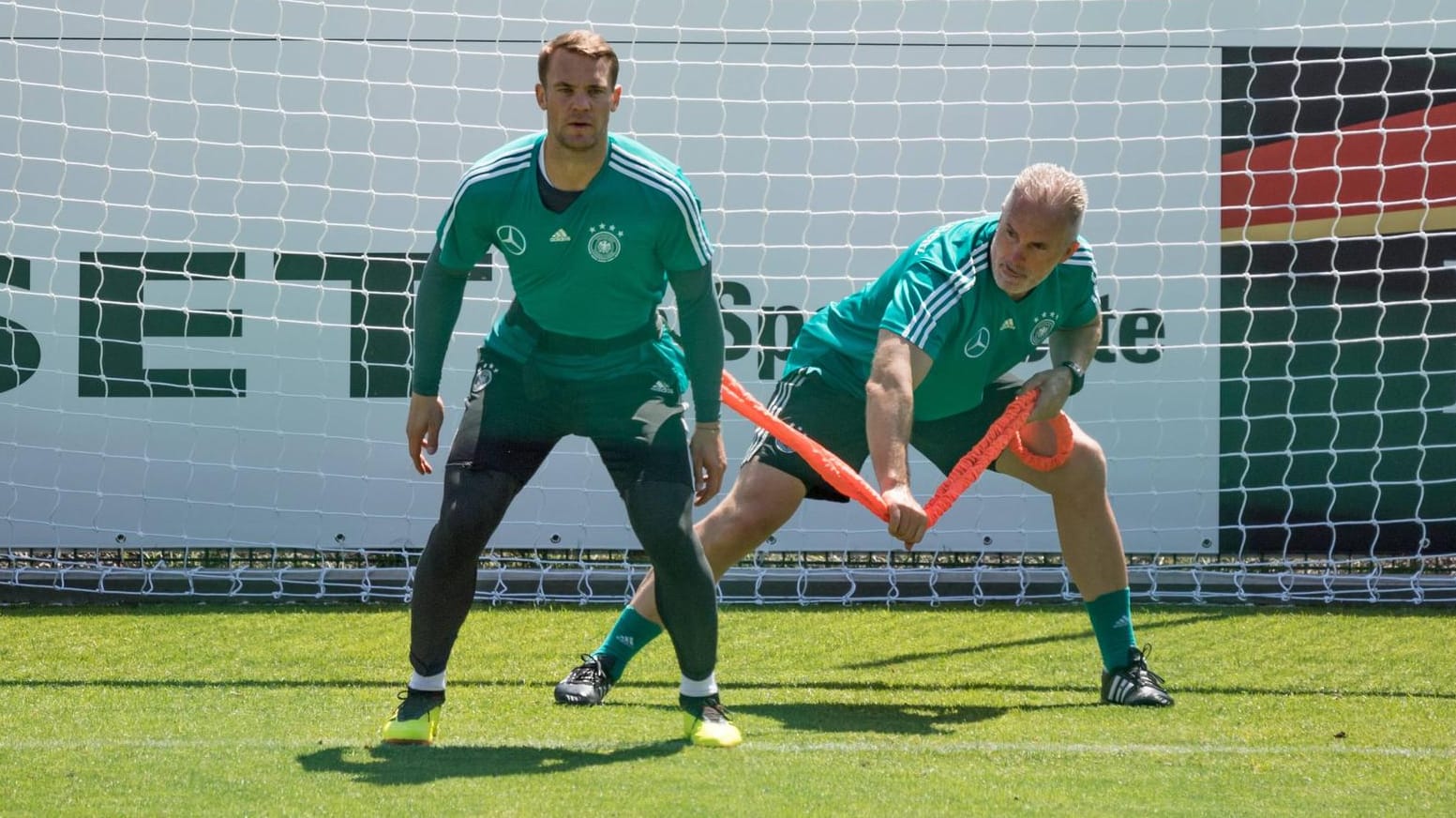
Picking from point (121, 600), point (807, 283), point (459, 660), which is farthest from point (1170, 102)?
point (121, 600)

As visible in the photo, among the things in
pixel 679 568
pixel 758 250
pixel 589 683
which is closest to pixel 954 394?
pixel 679 568

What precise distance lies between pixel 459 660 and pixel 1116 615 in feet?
7.32

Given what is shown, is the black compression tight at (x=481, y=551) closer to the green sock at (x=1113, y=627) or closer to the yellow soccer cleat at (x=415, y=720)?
the yellow soccer cleat at (x=415, y=720)

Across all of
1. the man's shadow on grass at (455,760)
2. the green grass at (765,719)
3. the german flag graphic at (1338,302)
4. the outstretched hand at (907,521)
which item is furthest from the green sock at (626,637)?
the german flag graphic at (1338,302)

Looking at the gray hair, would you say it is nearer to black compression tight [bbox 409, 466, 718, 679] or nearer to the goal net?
black compression tight [bbox 409, 466, 718, 679]

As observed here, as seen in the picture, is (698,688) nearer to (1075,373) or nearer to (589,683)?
(589,683)

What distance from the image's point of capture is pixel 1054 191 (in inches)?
154

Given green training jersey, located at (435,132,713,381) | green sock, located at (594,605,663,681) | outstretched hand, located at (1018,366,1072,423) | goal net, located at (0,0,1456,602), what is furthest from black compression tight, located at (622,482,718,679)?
goal net, located at (0,0,1456,602)

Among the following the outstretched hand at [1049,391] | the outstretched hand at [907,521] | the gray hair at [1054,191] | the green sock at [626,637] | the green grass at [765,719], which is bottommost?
→ the green grass at [765,719]

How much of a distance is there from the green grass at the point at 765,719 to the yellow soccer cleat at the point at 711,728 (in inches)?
2.3

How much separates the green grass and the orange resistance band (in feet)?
2.13

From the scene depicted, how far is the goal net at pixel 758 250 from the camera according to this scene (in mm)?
6762

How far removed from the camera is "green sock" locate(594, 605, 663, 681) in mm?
4625

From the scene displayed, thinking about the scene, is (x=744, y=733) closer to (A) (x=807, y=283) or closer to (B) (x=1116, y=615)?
(B) (x=1116, y=615)
